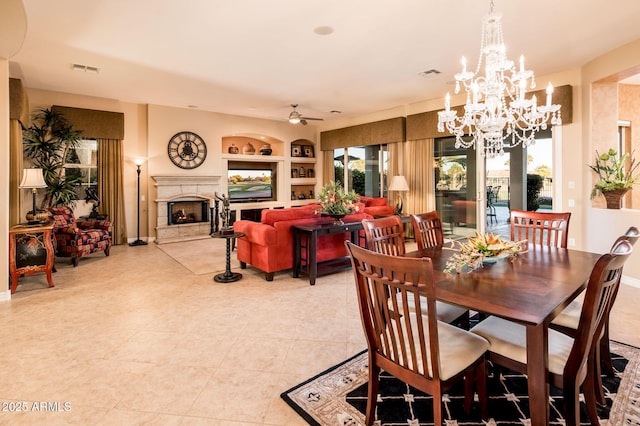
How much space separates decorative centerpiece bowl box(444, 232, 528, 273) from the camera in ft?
6.88

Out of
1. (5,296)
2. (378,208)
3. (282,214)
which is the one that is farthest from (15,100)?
(378,208)

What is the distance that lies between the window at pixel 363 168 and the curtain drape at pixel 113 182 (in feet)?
17.6

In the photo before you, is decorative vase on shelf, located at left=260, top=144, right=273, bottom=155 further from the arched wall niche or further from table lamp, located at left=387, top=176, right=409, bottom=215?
table lamp, located at left=387, top=176, right=409, bottom=215

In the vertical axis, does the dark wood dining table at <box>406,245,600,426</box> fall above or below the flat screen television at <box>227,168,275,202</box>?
below

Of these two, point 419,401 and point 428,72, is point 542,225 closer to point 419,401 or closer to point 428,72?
point 419,401

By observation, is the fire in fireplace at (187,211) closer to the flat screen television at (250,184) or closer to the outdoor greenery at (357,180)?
the flat screen television at (250,184)

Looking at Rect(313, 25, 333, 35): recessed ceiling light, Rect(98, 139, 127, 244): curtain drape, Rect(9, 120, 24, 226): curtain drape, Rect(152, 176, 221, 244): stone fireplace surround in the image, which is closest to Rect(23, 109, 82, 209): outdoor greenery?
Rect(98, 139, 127, 244): curtain drape

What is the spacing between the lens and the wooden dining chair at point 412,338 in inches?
56.2

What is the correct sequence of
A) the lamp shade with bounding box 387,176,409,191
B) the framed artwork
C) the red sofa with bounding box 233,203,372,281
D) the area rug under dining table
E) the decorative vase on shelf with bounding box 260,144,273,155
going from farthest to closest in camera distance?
the framed artwork < the decorative vase on shelf with bounding box 260,144,273,155 < the lamp shade with bounding box 387,176,409,191 < the red sofa with bounding box 233,203,372,281 < the area rug under dining table

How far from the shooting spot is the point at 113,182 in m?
7.18

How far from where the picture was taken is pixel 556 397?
207 cm

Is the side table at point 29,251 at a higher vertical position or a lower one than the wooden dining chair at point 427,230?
lower

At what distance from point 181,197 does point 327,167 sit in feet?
13.5

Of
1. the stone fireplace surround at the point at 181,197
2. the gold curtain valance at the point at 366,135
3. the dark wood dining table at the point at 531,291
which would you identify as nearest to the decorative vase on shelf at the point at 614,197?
the dark wood dining table at the point at 531,291
